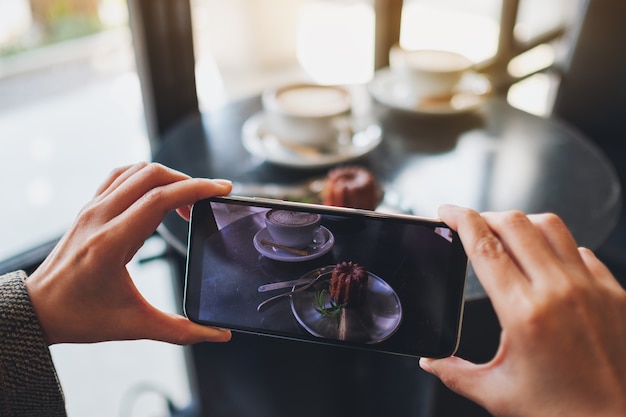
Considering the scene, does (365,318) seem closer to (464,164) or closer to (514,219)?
(514,219)

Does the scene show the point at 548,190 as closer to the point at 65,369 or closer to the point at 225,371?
the point at 225,371

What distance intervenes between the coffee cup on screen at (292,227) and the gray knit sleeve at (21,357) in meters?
0.24

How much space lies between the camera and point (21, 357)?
0.51 meters

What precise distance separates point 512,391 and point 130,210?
14.5 inches

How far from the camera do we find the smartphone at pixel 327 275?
0.50 meters

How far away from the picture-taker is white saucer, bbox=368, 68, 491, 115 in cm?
106

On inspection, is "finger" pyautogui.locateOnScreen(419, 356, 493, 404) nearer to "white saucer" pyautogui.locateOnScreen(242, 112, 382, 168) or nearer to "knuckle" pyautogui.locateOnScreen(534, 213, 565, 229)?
"knuckle" pyautogui.locateOnScreen(534, 213, 565, 229)

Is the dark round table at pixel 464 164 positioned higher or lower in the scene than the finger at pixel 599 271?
lower

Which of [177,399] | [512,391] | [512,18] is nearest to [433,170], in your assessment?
[512,391]

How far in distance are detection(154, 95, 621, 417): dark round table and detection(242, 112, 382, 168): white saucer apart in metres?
0.03

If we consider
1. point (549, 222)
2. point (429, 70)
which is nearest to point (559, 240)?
point (549, 222)

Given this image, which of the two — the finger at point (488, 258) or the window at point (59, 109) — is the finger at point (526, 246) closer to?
the finger at point (488, 258)

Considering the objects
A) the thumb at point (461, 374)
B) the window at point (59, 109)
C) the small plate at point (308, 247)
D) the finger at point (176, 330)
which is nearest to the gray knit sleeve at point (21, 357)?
the finger at point (176, 330)

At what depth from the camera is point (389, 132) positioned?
3.45 ft
